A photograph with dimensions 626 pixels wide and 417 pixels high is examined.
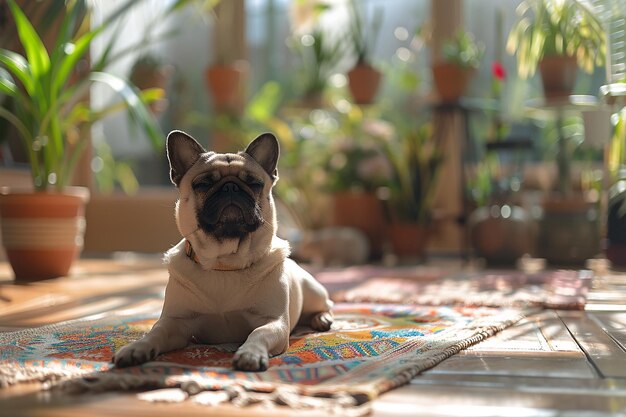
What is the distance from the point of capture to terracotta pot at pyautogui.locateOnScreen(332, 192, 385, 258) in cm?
488

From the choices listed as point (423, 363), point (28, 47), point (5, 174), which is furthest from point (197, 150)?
point (5, 174)

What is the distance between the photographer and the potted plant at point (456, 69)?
4906 mm

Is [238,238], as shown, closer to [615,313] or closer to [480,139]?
[615,313]

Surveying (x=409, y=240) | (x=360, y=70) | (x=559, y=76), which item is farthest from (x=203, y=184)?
(x=360, y=70)

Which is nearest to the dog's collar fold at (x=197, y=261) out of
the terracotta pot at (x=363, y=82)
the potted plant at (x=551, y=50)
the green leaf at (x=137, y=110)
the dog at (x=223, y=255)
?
the dog at (x=223, y=255)

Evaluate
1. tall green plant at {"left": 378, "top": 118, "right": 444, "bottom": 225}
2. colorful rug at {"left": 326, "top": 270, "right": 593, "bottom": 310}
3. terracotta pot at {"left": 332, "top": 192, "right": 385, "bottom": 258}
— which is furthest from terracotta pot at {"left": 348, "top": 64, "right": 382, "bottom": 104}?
colorful rug at {"left": 326, "top": 270, "right": 593, "bottom": 310}

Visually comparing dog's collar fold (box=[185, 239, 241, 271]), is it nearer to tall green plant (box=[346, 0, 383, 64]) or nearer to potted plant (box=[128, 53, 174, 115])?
tall green plant (box=[346, 0, 383, 64])

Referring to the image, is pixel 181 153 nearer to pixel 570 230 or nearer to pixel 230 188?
pixel 230 188

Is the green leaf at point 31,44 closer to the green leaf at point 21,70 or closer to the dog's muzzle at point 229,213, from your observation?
the green leaf at point 21,70

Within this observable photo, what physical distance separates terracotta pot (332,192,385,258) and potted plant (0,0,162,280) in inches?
68.0

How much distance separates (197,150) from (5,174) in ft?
10.3

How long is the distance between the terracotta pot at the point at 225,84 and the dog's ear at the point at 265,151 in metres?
4.13

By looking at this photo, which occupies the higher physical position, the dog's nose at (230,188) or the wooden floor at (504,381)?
the dog's nose at (230,188)

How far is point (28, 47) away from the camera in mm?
3131
